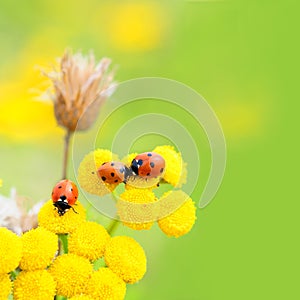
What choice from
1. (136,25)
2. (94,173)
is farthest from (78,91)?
(136,25)

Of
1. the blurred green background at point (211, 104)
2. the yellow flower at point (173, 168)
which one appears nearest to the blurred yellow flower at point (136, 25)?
the blurred green background at point (211, 104)

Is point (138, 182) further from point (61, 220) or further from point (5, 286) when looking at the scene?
point (5, 286)

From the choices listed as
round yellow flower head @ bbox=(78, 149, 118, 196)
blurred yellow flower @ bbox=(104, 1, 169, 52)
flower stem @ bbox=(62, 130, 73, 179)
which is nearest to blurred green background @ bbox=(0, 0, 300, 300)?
blurred yellow flower @ bbox=(104, 1, 169, 52)

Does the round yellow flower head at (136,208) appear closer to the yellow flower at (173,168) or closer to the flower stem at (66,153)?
the yellow flower at (173,168)

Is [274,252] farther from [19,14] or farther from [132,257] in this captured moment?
[132,257]

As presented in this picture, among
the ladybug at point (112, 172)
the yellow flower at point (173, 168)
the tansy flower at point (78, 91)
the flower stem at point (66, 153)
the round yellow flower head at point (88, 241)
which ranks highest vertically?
the tansy flower at point (78, 91)

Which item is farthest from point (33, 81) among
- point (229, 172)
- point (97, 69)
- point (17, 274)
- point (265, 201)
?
point (17, 274)
